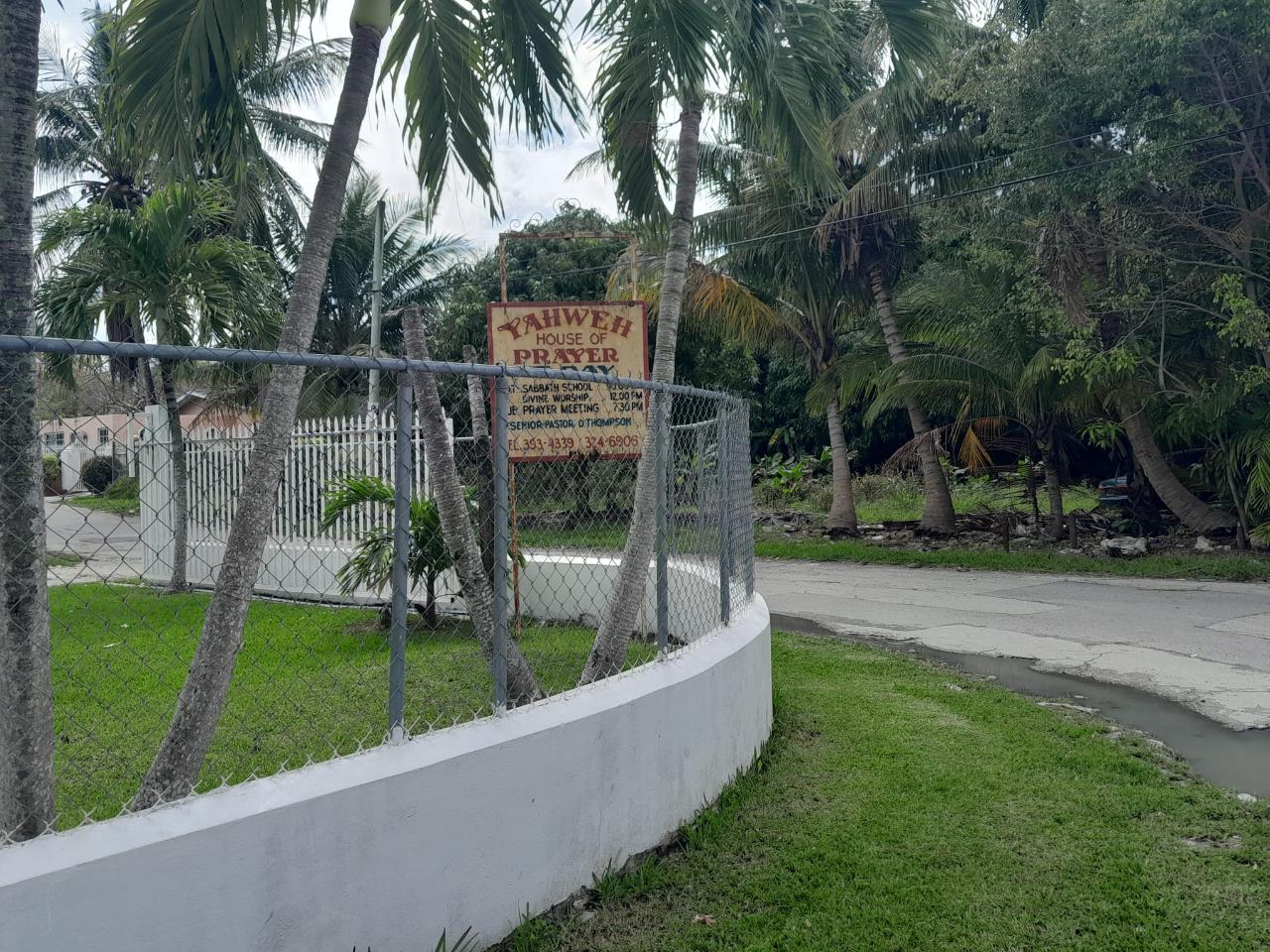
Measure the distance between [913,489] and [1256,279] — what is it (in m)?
10.1

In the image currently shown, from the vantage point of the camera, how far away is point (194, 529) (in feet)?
39.4

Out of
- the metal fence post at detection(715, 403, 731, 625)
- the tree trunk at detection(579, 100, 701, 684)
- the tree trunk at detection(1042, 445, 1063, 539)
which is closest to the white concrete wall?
the metal fence post at detection(715, 403, 731, 625)

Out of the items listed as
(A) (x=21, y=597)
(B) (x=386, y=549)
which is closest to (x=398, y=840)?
(A) (x=21, y=597)

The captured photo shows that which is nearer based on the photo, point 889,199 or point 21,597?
point 21,597

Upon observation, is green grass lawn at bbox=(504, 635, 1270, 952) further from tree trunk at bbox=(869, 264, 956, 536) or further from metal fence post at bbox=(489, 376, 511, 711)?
tree trunk at bbox=(869, 264, 956, 536)

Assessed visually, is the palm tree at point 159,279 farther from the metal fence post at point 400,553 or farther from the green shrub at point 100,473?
the metal fence post at point 400,553

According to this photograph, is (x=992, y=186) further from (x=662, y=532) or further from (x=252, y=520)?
(x=252, y=520)

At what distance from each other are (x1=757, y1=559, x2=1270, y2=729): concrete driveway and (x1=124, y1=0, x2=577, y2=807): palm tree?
5302 mm

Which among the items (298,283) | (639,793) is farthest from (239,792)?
Answer: (298,283)

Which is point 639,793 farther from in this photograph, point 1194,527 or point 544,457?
point 1194,527

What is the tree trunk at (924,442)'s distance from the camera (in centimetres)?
1730

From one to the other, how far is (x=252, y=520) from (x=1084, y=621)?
8.32m

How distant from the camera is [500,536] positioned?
3.69 meters

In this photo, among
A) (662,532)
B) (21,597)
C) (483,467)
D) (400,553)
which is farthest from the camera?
(483,467)
